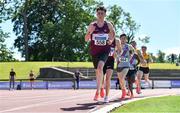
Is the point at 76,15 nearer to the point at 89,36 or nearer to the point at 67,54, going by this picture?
the point at 67,54

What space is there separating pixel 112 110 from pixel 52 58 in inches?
3420

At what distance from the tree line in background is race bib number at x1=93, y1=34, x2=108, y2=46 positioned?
74.2 metres

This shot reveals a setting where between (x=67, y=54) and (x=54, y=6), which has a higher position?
(x=54, y=6)

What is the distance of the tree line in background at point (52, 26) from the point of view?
90.8 m

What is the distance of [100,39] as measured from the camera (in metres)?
12.6

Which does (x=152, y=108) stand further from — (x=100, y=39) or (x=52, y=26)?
(x=52, y=26)

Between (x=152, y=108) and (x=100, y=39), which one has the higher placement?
(x=100, y=39)

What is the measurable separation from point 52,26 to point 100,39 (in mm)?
78285

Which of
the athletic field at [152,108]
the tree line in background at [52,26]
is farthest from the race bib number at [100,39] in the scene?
the tree line in background at [52,26]

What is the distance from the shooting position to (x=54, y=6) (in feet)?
323

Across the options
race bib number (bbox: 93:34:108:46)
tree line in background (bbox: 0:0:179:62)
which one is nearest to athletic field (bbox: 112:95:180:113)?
race bib number (bbox: 93:34:108:46)

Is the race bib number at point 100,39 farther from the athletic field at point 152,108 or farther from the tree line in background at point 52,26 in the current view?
the tree line in background at point 52,26

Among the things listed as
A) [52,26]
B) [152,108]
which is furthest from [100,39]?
[52,26]

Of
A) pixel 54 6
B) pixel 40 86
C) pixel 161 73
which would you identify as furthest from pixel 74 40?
pixel 40 86
